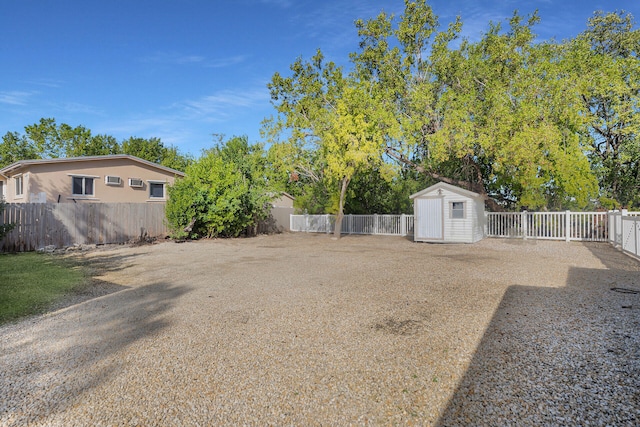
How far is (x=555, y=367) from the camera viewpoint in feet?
9.67

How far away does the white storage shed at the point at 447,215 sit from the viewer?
14531 mm

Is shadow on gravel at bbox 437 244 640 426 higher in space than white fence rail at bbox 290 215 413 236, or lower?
lower

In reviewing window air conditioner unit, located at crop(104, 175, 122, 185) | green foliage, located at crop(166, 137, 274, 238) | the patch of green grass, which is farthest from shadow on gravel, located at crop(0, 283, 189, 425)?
window air conditioner unit, located at crop(104, 175, 122, 185)

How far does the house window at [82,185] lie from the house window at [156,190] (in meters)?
2.92

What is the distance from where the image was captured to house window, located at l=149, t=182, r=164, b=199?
19.7 m

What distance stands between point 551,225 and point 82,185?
22.4m

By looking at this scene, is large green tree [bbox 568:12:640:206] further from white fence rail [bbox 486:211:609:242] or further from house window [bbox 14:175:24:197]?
house window [bbox 14:175:24:197]

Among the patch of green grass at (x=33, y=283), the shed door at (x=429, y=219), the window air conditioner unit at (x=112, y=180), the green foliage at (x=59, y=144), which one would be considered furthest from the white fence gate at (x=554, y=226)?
the green foliage at (x=59, y=144)

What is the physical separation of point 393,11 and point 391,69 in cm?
361

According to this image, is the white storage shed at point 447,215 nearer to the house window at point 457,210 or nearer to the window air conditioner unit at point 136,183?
the house window at point 457,210

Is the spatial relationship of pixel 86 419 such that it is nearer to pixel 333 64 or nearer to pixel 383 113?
pixel 383 113

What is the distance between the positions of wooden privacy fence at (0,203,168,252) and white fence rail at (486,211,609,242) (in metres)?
16.0

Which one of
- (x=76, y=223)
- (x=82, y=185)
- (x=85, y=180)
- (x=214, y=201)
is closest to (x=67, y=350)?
(x=76, y=223)

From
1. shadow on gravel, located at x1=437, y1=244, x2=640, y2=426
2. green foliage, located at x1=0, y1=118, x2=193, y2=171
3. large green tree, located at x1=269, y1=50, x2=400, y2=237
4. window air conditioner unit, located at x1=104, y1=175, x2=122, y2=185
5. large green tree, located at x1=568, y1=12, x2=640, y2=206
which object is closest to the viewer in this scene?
shadow on gravel, located at x1=437, y1=244, x2=640, y2=426
